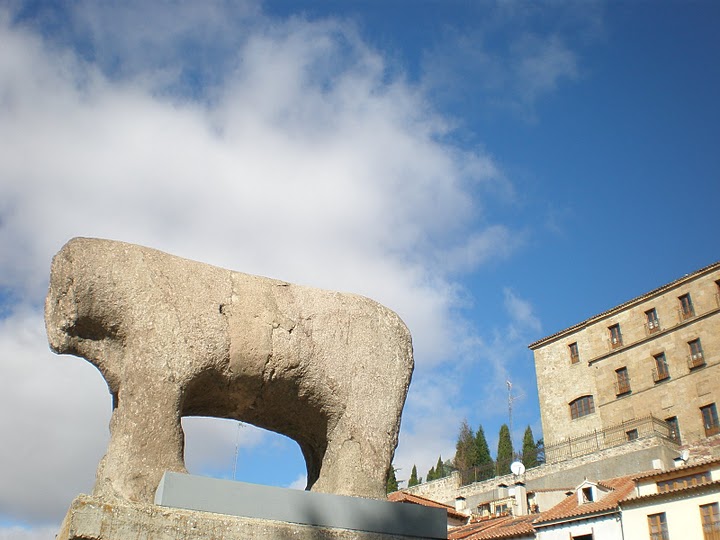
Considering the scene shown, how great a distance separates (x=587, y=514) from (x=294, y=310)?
22.3m

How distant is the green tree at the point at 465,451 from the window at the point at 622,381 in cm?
1789

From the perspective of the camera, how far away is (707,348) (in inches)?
1361

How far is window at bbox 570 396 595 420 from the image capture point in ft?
127

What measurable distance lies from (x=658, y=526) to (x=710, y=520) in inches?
64.0

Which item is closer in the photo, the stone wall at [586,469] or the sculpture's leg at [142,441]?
the sculpture's leg at [142,441]

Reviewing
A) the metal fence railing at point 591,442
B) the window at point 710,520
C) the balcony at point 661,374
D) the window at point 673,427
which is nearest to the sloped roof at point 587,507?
the window at point 710,520

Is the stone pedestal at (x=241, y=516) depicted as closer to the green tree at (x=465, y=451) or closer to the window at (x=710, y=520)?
the window at (x=710, y=520)

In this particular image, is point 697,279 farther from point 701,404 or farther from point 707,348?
point 701,404

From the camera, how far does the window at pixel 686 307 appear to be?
35.9 meters

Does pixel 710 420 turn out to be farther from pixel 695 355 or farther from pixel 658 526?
pixel 658 526

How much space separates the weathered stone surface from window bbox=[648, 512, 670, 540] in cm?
2127

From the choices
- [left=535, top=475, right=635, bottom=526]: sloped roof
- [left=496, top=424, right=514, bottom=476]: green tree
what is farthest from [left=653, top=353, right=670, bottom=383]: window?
[left=496, top=424, right=514, bottom=476]: green tree

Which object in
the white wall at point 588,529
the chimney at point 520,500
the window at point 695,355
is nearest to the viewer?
the white wall at point 588,529

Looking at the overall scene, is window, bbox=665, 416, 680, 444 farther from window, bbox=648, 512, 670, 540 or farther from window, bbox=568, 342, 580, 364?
window, bbox=648, 512, 670, 540
